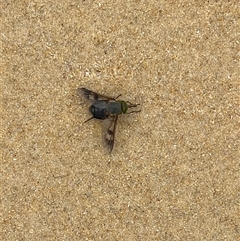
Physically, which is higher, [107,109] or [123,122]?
[107,109]

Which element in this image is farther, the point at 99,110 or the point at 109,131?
the point at 109,131

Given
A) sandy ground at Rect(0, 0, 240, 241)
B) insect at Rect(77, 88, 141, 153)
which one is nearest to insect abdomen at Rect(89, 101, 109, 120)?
insect at Rect(77, 88, 141, 153)

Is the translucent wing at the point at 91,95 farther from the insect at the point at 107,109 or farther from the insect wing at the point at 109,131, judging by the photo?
the insect wing at the point at 109,131

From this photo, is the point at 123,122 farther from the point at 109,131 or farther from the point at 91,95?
the point at 91,95

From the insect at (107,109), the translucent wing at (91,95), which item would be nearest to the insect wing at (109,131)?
the insect at (107,109)

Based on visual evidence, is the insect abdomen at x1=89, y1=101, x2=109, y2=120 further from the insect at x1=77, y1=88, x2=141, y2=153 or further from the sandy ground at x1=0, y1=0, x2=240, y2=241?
the sandy ground at x1=0, y1=0, x2=240, y2=241

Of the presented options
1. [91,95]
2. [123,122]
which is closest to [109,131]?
[123,122]

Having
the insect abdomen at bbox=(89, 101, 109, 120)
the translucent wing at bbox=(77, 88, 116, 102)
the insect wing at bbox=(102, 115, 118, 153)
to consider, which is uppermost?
the translucent wing at bbox=(77, 88, 116, 102)
